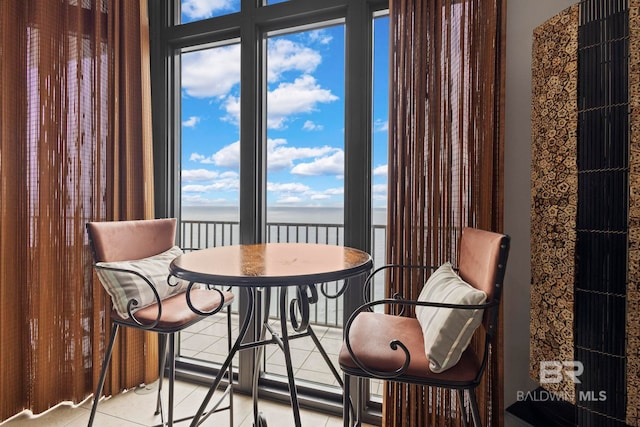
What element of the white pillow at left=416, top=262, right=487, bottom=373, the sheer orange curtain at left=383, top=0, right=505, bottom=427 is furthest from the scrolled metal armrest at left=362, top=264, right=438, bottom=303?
the white pillow at left=416, top=262, right=487, bottom=373

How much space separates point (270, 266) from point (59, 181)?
1617mm

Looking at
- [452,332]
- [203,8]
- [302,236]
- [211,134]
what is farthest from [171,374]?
[211,134]

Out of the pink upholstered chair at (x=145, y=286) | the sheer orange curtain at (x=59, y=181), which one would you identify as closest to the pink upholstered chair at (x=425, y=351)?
the pink upholstered chair at (x=145, y=286)

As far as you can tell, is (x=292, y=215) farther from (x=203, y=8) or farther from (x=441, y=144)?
(x=441, y=144)

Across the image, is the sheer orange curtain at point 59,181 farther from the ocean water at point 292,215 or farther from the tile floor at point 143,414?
the ocean water at point 292,215

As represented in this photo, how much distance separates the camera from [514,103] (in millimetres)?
1660

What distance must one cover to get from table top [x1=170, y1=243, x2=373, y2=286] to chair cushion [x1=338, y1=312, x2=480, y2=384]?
0.28 m

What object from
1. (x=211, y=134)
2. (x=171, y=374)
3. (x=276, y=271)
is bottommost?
(x=171, y=374)

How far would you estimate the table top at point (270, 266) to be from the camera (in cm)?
101

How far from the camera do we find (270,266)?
46.2 inches

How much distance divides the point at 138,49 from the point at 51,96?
0.61 m

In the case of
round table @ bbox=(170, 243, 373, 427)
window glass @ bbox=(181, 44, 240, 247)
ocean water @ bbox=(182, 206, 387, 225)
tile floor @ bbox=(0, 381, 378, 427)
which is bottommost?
tile floor @ bbox=(0, 381, 378, 427)

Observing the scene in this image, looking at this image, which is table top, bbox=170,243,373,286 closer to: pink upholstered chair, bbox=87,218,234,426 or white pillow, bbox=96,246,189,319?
pink upholstered chair, bbox=87,218,234,426

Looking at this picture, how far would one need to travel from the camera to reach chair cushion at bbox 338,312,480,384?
3.38 ft
